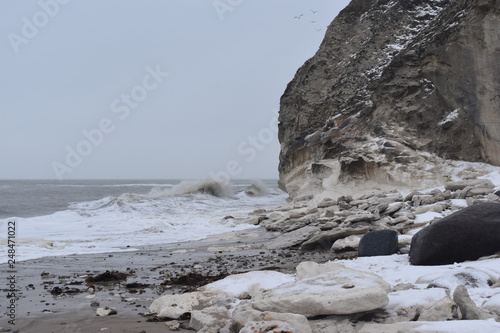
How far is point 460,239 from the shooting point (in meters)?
5.95

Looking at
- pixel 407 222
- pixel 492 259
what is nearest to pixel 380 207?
pixel 407 222

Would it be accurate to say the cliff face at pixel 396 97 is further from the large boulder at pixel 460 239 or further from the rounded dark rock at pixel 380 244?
the large boulder at pixel 460 239

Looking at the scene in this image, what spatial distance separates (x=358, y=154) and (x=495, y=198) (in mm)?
9654

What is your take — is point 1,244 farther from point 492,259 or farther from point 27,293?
point 492,259

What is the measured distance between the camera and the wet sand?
494 cm

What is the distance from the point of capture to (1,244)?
11.8 m

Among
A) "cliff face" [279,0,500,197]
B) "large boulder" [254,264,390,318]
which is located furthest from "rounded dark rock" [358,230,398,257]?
"cliff face" [279,0,500,197]

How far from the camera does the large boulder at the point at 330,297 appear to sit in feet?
13.3

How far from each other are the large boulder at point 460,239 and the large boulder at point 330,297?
1704mm

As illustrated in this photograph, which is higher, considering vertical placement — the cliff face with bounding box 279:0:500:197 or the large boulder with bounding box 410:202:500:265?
the cliff face with bounding box 279:0:500:197

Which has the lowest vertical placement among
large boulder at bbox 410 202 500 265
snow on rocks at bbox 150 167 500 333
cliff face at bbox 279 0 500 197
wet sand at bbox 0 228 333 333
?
wet sand at bbox 0 228 333 333

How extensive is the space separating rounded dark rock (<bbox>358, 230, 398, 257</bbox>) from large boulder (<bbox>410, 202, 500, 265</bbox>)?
105 cm

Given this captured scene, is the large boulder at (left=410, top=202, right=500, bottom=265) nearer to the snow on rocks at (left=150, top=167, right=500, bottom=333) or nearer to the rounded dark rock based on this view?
the snow on rocks at (left=150, top=167, right=500, bottom=333)

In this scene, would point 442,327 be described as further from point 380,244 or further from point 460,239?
point 380,244
